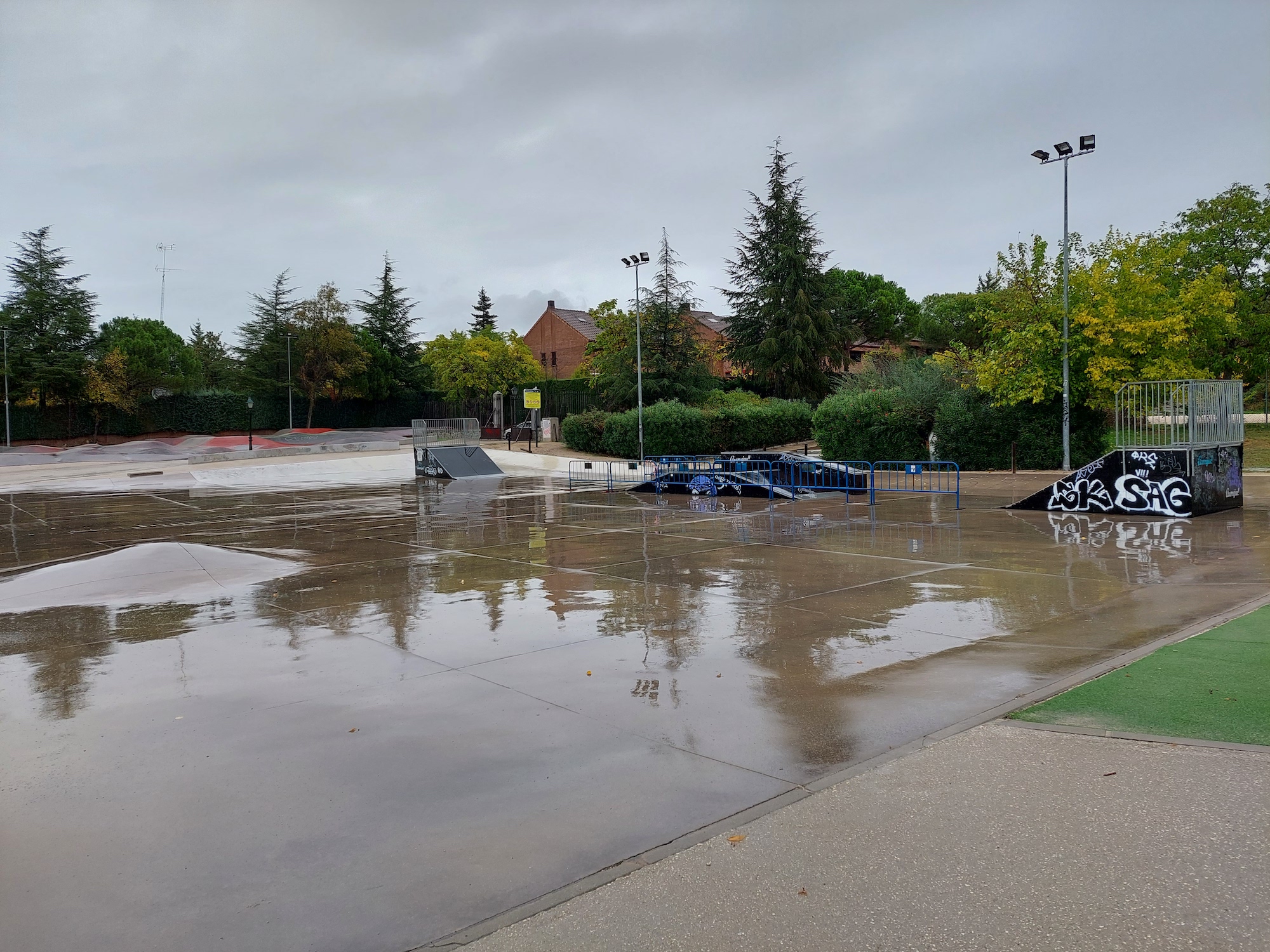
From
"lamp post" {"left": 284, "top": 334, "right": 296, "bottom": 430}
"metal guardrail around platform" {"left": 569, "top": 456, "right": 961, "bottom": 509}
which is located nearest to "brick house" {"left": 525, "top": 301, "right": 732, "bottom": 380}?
"lamp post" {"left": 284, "top": 334, "right": 296, "bottom": 430}

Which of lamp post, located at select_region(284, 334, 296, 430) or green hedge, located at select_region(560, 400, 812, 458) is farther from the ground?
lamp post, located at select_region(284, 334, 296, 430)

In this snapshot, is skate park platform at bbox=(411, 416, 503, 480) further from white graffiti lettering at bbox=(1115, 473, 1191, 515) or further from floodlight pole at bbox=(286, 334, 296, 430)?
floodlight pole at bbox=(286, 334, 296, 430)

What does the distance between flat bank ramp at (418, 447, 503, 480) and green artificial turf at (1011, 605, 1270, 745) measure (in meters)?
25.9

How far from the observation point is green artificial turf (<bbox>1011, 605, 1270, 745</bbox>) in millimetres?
5012

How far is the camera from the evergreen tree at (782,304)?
1882 inches

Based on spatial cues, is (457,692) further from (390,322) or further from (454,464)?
(390,322)

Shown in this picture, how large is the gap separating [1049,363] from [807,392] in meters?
23.1

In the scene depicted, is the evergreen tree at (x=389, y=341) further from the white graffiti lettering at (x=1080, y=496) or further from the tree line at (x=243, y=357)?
the white graffiti lettering at (x=1080, y=496)

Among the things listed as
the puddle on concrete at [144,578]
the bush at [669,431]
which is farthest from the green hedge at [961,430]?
the puddle on concrete at [144,578]

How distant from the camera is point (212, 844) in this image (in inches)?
161

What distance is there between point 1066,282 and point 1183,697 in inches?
871

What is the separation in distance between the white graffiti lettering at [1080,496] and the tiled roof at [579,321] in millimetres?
55016

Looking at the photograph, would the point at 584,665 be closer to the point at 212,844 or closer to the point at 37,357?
the point at 212,844

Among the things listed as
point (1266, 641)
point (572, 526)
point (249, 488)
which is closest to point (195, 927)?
point (1266, 641)
